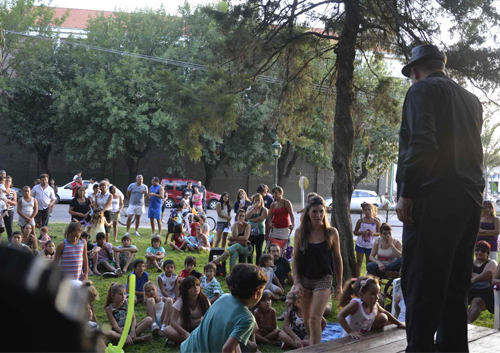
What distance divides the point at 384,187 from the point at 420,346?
145 feet

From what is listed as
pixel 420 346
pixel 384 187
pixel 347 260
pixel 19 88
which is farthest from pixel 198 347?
pixel 384 187

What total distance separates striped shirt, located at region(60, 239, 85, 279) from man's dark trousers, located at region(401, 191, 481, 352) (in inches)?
224

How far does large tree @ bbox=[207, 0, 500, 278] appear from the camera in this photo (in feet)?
27.7

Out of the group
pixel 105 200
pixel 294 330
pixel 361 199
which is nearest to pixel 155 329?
pixel 294 330

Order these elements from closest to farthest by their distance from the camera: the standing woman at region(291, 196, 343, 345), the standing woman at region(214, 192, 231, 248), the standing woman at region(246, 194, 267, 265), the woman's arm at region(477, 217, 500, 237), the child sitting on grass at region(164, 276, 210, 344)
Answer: the standing woman at region(291, 196, 343, 345) → the child sitting on grass at region(164, 276, 210, 344) → the woman's arm at region(477, 217, 500, 237) → the standing woman at region(246, 194, 267, 265) → the standing woman at region(214, 192, 231, 248)

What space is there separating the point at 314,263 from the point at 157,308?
3218 mm

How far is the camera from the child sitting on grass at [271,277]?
28.7 feet

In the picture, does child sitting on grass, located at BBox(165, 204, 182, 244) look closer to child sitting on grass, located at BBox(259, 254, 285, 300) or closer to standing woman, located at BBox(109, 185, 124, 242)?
standing woman, located at BBox(109, 185, 124, 242)

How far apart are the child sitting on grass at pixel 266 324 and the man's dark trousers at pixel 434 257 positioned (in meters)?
4.56

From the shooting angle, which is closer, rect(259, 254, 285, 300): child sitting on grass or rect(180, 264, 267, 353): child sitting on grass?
rect(180, 264, 267, 353): child sitting on grass

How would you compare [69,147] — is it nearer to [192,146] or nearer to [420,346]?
[192,146]

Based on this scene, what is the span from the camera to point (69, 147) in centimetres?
3269

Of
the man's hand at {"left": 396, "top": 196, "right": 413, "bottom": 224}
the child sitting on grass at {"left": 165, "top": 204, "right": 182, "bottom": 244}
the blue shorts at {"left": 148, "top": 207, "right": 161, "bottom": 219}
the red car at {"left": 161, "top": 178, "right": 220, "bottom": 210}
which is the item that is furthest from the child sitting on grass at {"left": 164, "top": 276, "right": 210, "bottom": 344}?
the red car at {"left": 161, "top": 178, "right": 220, "bottom": 210}

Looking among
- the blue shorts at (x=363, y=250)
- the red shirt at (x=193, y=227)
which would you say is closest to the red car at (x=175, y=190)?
the red shirt at (x=193, y=227)
